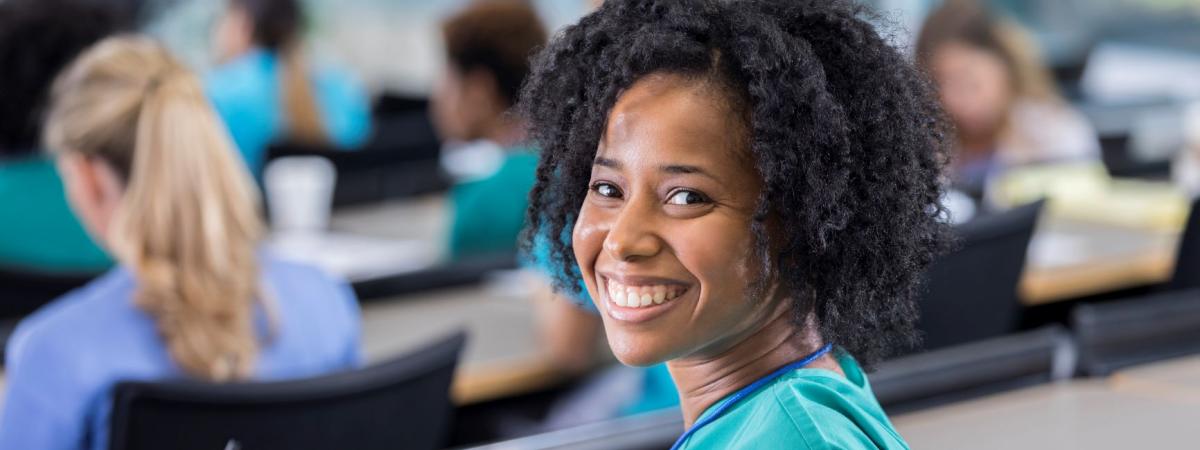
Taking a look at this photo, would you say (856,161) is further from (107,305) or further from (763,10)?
(107,305)

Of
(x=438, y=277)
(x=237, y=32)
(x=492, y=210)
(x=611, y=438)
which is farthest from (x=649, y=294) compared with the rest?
(x=237, y=32)

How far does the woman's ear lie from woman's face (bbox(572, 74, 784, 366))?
118cm

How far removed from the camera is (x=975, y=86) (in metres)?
3.62

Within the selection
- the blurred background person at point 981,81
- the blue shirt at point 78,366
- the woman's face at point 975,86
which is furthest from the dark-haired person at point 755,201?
the woman's face at point 975,86

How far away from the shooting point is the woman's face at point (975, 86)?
3.60 meters

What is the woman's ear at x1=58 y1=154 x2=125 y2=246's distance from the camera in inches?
77.2

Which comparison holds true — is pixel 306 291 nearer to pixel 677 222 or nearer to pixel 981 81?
pixel 677 222

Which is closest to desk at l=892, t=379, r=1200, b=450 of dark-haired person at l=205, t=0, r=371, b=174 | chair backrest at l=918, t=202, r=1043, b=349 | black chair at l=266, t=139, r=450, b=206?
chair backrest at l=918, t=202, r=1043, b=349

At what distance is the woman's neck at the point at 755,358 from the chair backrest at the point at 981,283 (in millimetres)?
1450

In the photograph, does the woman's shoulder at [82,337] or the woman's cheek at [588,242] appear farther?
the woman's shoulder at [82,337]

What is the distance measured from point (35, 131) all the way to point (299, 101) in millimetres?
1731

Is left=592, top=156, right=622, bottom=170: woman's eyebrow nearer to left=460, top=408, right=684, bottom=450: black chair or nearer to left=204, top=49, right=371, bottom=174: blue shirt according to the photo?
left=460, top=408, right=684, bottom=450: black chair

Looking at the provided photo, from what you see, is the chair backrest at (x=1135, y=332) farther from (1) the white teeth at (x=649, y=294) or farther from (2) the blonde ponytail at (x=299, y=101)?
(2) the blonde ponytail at (x=299, y=101)

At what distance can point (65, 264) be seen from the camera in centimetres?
319
